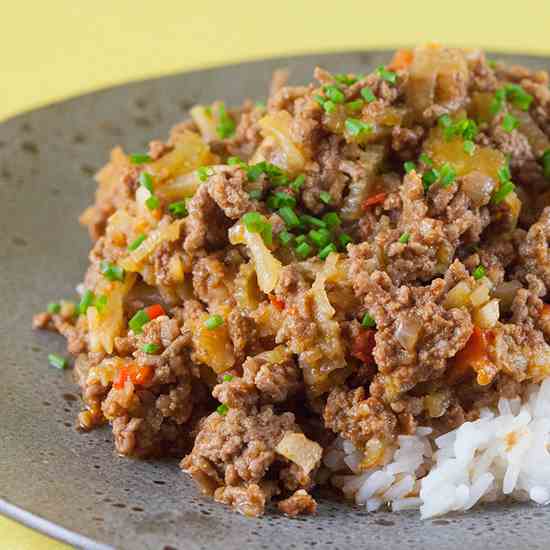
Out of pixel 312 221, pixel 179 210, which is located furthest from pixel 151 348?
pixel 312 221

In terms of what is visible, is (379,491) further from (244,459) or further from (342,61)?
(342,61)

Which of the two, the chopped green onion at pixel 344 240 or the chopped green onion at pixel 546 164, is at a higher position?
the chopped green onion at pixel 546 164

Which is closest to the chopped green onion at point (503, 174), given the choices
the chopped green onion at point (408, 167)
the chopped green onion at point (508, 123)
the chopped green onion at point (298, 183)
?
the chopped green onion at point (508, 123)

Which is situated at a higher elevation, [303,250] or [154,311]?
[303,250]

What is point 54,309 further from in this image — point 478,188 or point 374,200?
point 478,188

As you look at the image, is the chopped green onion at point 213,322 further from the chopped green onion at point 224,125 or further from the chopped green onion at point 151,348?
the chopped green onion at point 224,125

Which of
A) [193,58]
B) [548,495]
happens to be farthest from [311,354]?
[193,58]
